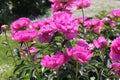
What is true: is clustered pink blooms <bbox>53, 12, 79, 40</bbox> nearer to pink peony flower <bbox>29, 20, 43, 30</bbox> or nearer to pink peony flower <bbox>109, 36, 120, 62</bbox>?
pink peony flower <bbox>109, 36, 120, 62</bbox>

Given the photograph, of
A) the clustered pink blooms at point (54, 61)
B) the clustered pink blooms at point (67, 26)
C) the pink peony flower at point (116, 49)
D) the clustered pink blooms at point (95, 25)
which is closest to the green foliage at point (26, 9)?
the clustered pink blooms at point (95, 25)

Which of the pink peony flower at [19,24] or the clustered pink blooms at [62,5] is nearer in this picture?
the pink peony flower at [19,24]

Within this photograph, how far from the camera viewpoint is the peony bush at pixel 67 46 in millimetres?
2769

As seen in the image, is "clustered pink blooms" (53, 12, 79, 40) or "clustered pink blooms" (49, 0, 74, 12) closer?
"clustered pink blooms" (53, 12, 79, 40)

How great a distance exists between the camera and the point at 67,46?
3180mm

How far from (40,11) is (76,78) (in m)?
10.4

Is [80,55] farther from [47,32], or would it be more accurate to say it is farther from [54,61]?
[47,32]

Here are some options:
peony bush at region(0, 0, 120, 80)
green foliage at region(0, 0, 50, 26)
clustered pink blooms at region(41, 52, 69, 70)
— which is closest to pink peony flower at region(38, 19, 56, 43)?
peony bush at region(0, 0, 120, 80)

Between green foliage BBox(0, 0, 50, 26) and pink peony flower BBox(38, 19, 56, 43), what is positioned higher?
green foliage BBox(0, 0, 50, 26)

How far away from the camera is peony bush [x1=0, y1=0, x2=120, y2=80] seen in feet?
9.09

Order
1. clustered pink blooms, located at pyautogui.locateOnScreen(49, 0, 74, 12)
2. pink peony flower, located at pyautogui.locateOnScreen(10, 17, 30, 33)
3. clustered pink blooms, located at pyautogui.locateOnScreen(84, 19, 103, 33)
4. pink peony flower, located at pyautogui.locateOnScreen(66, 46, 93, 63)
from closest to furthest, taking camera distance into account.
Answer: pink peony flower, located at pyautogui.locateOnScreen(66, 46, 93, 63)
pink peony flower, located at pyautogui.locateOnScreen(10, 17, 30, 33)
clustered pink blooms, located at pyautogui.locateOnScreen(84, 19, 103, 33)
clustered pink blooms, located at pyautogui.locateOnScreen(49, 0, 74, 12)

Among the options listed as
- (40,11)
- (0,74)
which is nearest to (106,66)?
(0,74)

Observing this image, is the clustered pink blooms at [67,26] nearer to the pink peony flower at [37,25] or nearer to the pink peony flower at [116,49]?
the pink peony flower at [116,49]

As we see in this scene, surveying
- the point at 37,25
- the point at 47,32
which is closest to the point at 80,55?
the point at 47,32
